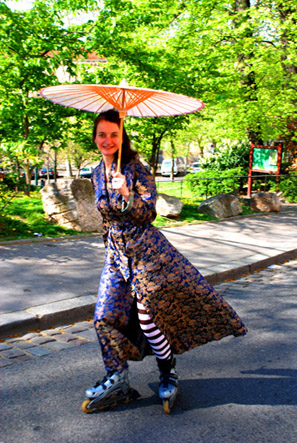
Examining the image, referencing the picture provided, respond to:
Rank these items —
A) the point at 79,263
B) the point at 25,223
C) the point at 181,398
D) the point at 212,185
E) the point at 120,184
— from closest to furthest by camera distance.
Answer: the point at 120,184, the point at 181,398, the point at 79,263, the point at 25,223, the point at 212,185

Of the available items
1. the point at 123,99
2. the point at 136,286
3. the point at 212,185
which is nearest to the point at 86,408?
the point at 136,286

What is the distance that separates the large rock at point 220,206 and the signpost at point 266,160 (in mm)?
4290

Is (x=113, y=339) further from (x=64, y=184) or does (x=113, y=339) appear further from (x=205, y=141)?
(x=205, y=141)

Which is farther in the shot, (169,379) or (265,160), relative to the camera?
(265,160)

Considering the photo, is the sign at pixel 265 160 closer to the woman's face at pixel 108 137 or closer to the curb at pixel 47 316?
the curb at pixel 47 316

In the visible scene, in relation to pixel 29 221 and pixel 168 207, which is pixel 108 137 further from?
pixel 168 207

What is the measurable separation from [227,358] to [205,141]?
43.7 meters

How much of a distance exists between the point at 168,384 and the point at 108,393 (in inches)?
16.2

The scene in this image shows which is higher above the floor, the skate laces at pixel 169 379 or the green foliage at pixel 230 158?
the green foliage at pixel 230 158

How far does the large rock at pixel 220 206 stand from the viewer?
13242mm

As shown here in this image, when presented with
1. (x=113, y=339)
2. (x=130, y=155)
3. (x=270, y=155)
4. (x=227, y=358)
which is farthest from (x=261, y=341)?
(x=270, y=155)

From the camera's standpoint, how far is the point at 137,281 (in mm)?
3023

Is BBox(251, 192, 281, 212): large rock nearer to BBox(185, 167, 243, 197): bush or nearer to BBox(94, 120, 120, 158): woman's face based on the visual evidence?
BBox(185, 167, 243, 197): bush

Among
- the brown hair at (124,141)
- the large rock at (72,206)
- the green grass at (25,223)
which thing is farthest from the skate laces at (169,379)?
the large rock at (72,206)
